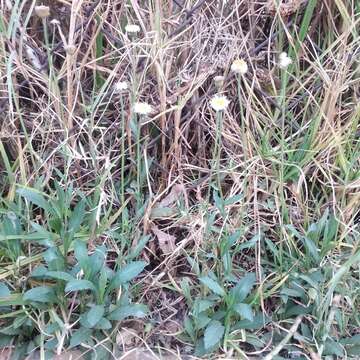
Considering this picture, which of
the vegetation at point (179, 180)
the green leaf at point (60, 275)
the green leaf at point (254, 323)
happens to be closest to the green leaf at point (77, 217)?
the vegetation at point (179, 180)

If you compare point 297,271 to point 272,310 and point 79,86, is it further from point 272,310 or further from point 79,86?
point 79,86

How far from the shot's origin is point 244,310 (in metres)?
1.31

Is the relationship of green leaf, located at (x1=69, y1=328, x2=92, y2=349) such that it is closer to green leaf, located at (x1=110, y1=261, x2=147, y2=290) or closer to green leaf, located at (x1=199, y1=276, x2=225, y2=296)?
green leaf, located at (x1=110, y1=261, x2=147, y2=290)

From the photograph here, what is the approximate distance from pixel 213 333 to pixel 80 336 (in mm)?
306

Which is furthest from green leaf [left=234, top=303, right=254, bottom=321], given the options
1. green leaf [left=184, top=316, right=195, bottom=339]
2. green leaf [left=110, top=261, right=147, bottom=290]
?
green leaf [left=110, top=261, right=147, bottom=290]

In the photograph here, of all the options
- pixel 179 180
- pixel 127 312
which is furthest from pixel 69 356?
pixel 179 180

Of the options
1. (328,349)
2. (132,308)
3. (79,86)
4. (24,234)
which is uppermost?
(79,86)

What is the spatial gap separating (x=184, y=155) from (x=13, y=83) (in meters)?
0.51

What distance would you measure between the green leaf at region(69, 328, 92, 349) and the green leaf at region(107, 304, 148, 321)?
0.19 ft

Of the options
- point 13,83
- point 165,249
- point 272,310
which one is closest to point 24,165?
point 13,83

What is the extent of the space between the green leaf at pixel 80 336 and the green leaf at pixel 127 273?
0.37ft

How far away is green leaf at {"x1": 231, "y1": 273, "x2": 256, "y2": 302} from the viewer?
134 cm

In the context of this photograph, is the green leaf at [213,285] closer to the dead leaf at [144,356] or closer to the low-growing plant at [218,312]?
the low-growing plant at [218,312]

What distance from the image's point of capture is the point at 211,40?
1624 millimetres
